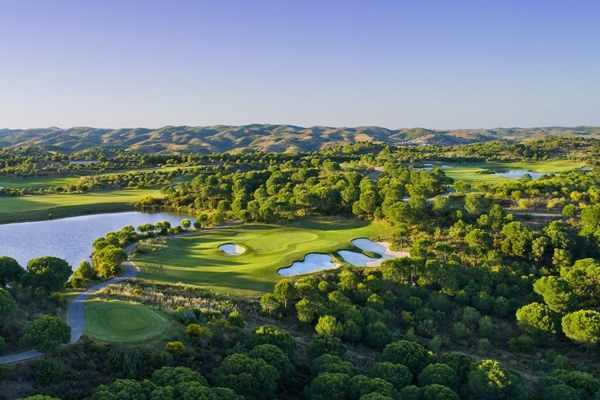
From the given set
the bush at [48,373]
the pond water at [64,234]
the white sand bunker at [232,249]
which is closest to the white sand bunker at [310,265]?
the white sand bunker at [232,249]

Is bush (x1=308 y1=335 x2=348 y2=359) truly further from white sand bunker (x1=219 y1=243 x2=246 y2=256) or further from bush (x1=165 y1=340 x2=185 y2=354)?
white sand bunker (x1=219 y1=243 x2=246 y2=256)

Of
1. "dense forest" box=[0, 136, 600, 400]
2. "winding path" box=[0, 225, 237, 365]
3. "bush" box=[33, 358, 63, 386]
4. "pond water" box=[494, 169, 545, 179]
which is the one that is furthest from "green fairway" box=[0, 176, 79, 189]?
"pond water" box=[494, 169, 545, 179]

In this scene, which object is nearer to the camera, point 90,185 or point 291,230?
point 291,230

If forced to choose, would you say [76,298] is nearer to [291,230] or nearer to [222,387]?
[222,387]

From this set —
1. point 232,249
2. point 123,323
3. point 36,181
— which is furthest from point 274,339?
point 36,181

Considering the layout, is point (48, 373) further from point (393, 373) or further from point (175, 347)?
point (393, 373)

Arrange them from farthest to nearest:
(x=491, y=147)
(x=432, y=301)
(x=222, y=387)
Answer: (x=491, y=147), (x=432, y=301), (x=222, y=387)

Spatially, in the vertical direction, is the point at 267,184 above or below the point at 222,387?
above

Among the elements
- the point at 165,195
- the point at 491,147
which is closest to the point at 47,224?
the point at 165,195
